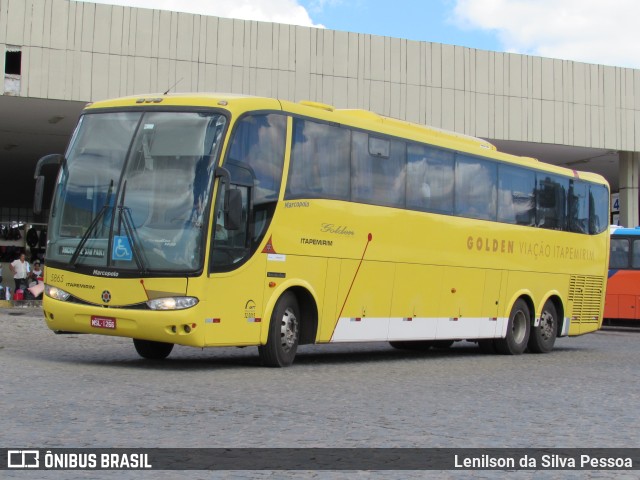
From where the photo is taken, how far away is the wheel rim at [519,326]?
68.3 ft

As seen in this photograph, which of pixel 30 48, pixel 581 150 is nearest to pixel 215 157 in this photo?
pixel 30 48

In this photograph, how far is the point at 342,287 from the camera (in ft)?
52.6

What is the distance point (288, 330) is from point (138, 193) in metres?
2.83

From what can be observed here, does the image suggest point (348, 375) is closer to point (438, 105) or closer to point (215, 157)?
point (215, 157)

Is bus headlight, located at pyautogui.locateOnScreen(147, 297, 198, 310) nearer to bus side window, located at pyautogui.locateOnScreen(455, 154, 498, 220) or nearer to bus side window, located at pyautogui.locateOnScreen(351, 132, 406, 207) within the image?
bus side window, located at pyautogui.locateOnScreen(351, 132, 406, 207)

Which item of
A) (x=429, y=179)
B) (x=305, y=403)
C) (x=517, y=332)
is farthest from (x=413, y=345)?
(x=305, y=403)

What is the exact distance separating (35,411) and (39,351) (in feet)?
24.7

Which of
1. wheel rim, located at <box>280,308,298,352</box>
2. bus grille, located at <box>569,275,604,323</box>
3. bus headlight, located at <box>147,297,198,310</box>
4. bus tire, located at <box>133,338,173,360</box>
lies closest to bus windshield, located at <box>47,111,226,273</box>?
bus headlight, located at <box>147,297,198,310</box>

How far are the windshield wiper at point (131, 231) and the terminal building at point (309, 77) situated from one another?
55.2ft

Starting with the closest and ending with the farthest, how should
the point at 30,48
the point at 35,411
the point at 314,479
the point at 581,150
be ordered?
the point at 314,479, the point at 35,411, the point at 30,48, the point at 581,150

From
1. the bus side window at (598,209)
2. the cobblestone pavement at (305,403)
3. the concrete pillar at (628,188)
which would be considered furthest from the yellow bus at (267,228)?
the concrete pillar at (628,188)

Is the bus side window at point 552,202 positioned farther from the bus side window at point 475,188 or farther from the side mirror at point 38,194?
the side mirror at point 38,194

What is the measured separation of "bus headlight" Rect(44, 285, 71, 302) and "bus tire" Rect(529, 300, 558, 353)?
33.9 feet

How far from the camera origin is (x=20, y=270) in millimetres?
33875
